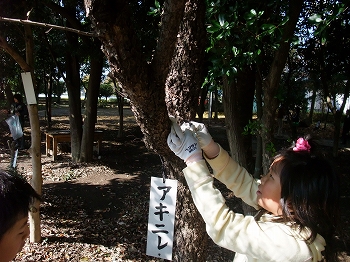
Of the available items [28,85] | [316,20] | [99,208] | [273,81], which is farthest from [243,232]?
[99,208]

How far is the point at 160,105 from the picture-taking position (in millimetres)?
1594

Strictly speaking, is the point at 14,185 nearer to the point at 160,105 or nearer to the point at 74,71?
the point at 160,105

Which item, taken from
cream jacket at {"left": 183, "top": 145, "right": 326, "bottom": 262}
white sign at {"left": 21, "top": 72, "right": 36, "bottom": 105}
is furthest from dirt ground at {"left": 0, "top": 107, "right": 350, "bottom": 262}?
cream jacket at {"left": 183, "top": 145, "right": 326, "bottom": 262}

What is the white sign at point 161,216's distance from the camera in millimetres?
1813

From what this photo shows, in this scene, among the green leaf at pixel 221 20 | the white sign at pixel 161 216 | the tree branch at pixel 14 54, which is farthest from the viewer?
the tree branch at pixel 14 54

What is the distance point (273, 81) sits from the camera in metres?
2.66

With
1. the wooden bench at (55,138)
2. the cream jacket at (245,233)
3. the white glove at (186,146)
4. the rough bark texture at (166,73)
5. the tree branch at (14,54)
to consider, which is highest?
the tree branch at (14,54)

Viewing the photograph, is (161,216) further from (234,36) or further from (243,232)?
(234,36)

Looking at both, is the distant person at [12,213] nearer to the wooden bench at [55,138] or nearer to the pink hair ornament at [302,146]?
the pink hair ornament at [302,146]

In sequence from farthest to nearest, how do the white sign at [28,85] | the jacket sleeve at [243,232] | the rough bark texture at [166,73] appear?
the white sign at [28,85] < the rough bark texture at [166,73] < the jacket sleeve at [243,232]

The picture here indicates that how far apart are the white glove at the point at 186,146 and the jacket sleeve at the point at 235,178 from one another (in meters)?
0.22

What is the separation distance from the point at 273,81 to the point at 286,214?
1705 mm

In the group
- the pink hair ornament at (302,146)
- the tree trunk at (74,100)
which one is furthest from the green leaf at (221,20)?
the tree trunk at (74,100)

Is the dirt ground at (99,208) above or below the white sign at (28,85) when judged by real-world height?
below
